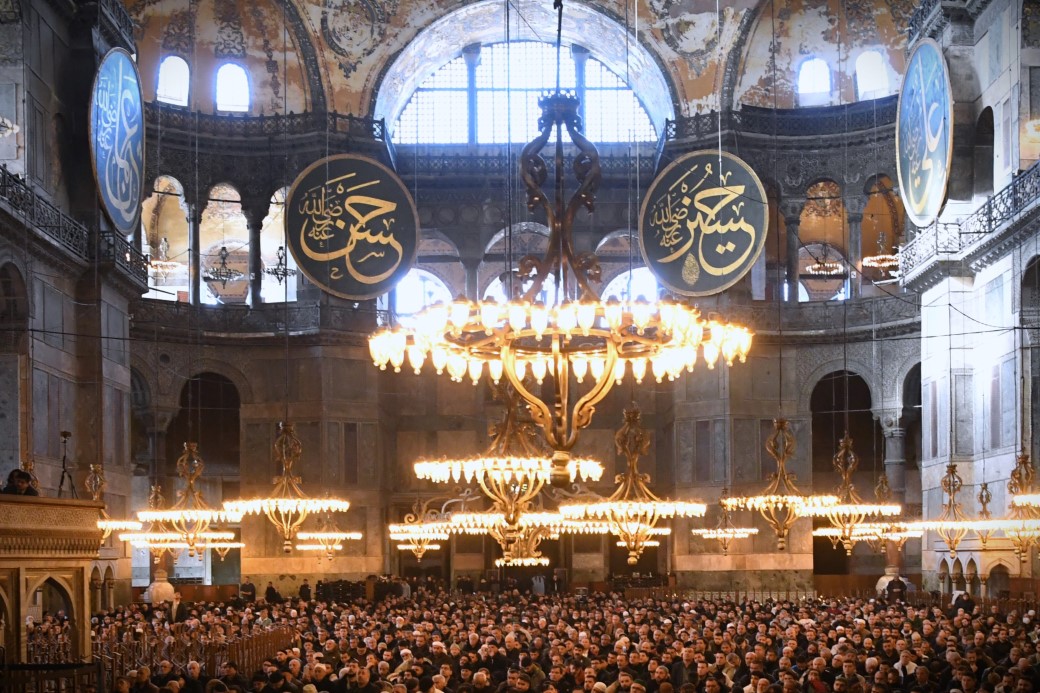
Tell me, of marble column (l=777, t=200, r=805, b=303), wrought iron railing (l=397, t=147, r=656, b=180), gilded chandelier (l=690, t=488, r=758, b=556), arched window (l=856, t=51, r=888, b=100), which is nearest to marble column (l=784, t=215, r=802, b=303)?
marble column (l=777, t=200, r=805, b=303)

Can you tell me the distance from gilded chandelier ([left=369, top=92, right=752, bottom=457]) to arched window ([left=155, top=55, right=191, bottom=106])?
55.8ft

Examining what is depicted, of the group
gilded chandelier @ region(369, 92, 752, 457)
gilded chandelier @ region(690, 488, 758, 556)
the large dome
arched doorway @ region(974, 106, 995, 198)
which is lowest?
→ gilded chandelier @ region(690, 488, 758, 556)

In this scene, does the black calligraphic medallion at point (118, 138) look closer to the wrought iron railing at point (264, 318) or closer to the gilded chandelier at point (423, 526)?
the wrought iron railing at point (264, 318)

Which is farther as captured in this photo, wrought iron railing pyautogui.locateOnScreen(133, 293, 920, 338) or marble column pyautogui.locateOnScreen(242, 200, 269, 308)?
marble column pyautogui.locateOnScreen(242, 200, 269, 308)

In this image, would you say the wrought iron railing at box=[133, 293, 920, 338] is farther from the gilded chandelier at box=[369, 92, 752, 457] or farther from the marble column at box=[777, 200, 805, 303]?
the gilded chandelier at box=[369, 92, 752, 457]

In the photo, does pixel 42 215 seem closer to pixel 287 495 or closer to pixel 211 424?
pixel 287 495

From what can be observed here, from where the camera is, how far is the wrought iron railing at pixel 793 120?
25750mm

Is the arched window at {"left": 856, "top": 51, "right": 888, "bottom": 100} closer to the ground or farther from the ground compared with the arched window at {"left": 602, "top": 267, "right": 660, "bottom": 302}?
farther from the ground

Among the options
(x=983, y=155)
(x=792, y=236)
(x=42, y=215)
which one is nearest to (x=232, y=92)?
(x=42, y=215)

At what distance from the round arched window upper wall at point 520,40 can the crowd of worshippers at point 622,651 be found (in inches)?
415

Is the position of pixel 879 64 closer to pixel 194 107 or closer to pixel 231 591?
pixel 194 107

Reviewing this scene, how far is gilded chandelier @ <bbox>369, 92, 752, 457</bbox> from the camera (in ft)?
30.3

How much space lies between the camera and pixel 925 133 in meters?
20.0

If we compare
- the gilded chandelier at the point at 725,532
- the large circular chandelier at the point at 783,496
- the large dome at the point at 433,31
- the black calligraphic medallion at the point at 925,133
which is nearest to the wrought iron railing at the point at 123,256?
the large dome at the point at 433,31
